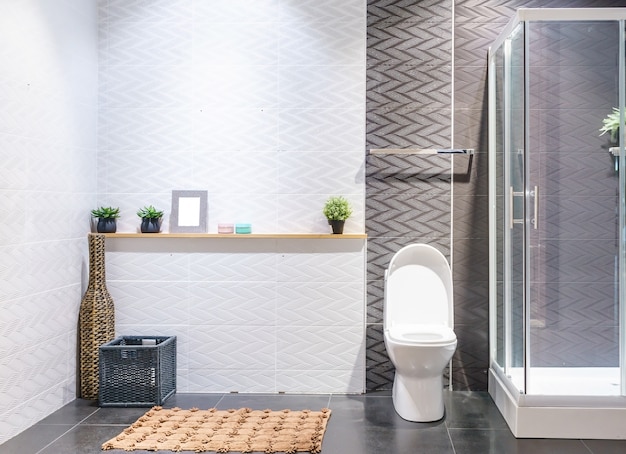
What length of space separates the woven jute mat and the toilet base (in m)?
0.42

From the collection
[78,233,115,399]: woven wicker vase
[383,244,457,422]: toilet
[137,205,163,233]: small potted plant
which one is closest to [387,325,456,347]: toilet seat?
[383,244,457,422]: toilet

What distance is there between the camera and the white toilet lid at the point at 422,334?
3076mm

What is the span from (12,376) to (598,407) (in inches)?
109

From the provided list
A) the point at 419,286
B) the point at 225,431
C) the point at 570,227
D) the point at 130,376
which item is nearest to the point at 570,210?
the point at 570,227

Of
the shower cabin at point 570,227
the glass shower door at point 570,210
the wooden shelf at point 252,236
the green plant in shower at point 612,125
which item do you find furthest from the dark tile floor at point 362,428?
the green plant in shower at point 612,125

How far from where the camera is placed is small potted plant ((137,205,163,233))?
145 inches

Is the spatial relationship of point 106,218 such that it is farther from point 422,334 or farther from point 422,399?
point 422,399

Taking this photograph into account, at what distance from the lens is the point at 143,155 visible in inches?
149

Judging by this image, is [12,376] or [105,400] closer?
[12,376]

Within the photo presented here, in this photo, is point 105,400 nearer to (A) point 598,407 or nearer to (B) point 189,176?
(B) point 189,176

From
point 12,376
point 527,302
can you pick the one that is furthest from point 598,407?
point 12,376

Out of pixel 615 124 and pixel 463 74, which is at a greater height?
pixel 463 74

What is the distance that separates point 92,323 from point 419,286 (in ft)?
6.20

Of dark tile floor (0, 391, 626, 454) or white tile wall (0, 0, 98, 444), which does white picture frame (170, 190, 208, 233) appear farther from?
dark tile floor (0, 391, 626, 454)
